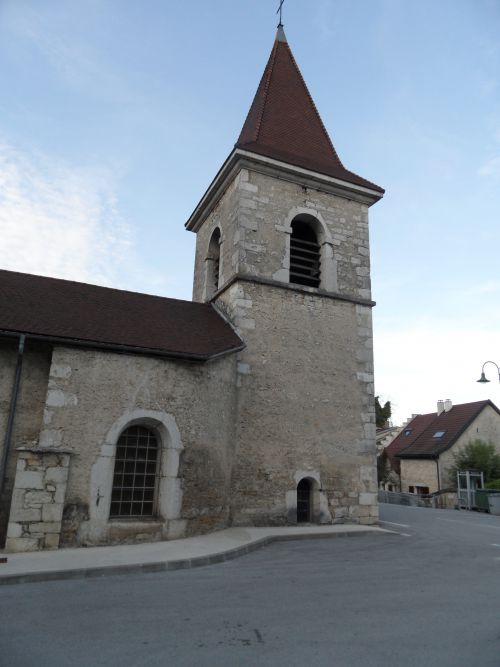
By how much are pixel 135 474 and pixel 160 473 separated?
1.38 ft

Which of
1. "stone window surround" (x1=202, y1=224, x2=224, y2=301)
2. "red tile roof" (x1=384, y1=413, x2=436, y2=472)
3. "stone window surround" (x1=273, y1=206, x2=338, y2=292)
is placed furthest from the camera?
"red tile roof" (x1=384, y1=413, x2=436, y2=472)

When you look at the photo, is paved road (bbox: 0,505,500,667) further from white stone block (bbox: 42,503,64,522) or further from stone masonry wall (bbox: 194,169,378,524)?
stone masonry wall (bbox: 194,169,378,524)

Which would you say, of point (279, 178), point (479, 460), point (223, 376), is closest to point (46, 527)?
point (223, 376)

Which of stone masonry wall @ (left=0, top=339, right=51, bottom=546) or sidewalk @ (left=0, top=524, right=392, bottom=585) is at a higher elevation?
stone masonry wall @ (left=0, top=339, right=51, bottom=546)

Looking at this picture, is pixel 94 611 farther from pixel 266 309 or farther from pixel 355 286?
pixel 355 286

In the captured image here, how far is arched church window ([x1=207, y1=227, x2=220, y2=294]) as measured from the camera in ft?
41.4

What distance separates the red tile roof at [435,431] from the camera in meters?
24.6

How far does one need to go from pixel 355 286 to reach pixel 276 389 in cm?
352

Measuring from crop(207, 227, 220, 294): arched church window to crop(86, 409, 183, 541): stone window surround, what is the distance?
5.32 m

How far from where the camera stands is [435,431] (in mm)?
26625

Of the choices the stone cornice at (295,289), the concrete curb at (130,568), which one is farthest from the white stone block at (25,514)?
the stone cornice at (295,289)

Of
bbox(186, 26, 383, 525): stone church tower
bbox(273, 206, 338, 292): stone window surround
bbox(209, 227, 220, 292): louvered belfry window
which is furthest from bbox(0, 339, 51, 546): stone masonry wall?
bbox(209, 227, 220, 292): louvered belfry window

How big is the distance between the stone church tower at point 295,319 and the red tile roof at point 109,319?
36.0 inches

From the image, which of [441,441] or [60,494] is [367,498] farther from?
[441,441]
